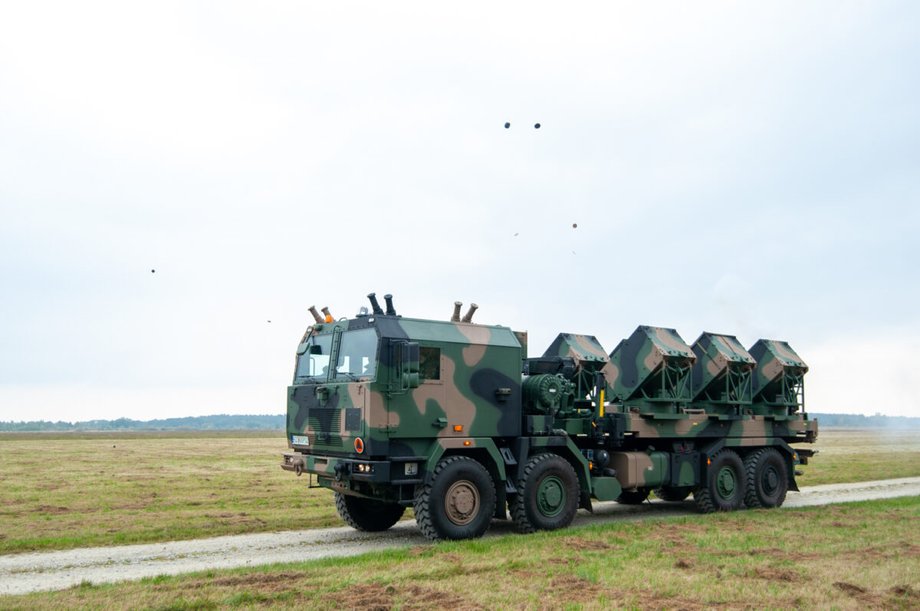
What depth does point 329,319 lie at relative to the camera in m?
13.3

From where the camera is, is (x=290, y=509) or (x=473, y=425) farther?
(x=290, y=509)

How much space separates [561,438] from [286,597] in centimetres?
646

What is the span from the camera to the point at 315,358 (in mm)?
13281

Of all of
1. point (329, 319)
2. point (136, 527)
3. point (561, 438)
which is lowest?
point (136, 527)

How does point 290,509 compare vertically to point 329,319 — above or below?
below

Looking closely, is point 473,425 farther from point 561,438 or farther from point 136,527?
point 136,527

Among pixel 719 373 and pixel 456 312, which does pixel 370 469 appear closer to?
pixel 456 312

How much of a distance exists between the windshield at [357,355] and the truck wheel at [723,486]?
7764 mm

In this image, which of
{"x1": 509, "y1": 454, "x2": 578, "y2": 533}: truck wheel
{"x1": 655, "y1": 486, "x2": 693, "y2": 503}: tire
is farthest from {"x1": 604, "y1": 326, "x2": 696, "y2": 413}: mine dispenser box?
{"x1": 509, "y1": 454, "x2": 578, "y2": 533}: truck wheel

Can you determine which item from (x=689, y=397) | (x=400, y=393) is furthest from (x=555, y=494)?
(x=689, y=397)

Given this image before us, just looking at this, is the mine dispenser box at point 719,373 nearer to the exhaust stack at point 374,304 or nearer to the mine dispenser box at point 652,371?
the mine dispenser box at point 652,371

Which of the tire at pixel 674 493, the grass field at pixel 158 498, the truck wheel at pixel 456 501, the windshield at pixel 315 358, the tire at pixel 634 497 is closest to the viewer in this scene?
the truck wheel at pixel 456 501

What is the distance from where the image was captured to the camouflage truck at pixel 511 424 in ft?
39.4

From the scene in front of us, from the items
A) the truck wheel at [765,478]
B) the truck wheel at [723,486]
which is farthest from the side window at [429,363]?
the truck wheel at [765,478]
